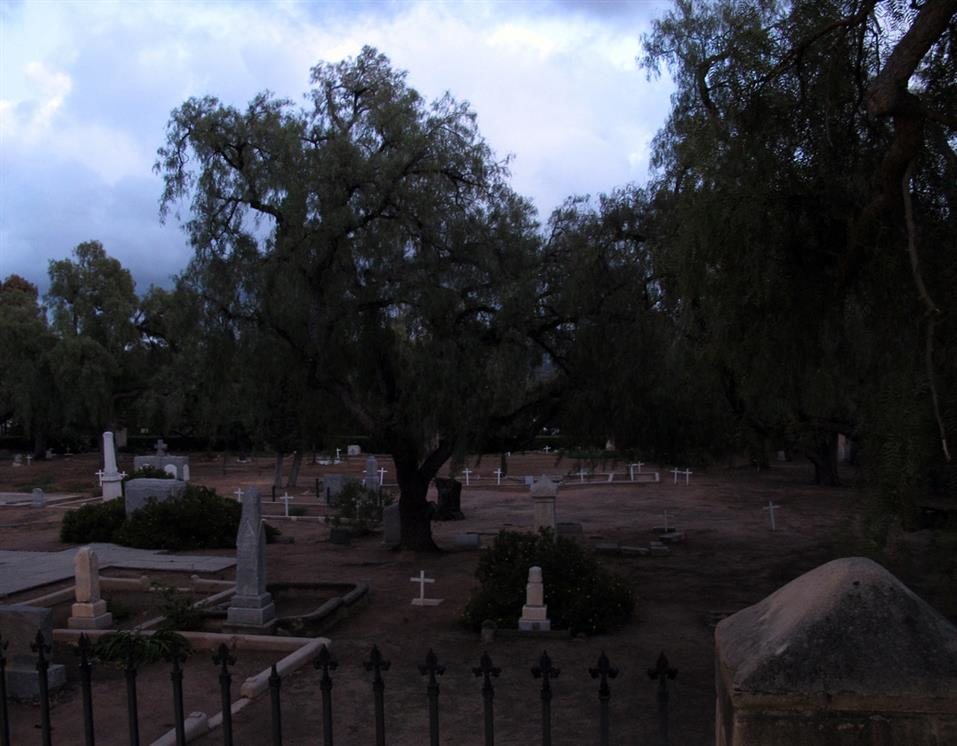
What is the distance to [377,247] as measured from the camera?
46.1 feet

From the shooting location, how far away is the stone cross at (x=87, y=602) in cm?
1055

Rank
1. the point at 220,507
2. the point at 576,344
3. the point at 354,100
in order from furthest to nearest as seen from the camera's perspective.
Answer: the point at 220,507
the point at 354,100
the point at 576,344

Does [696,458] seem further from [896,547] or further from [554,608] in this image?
[896,547]

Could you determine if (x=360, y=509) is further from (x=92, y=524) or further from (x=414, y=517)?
(x=92, y=524)

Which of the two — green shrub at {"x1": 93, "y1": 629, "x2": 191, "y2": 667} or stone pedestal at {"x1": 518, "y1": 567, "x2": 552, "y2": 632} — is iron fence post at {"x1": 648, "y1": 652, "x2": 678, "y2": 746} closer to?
stone pedestal at {"x1": 518, "y1": 567, "x2": 552, "y2": 632}

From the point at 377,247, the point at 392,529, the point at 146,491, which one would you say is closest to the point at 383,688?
the point at 377,247

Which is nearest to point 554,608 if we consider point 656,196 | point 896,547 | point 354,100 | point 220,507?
point 656,196

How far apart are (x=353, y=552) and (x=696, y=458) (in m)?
7.66

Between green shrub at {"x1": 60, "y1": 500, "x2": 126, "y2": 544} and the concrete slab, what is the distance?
1215 mm

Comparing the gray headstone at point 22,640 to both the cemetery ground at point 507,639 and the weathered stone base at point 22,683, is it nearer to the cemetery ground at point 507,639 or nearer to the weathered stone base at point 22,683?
the weathered stone base at point 22,683

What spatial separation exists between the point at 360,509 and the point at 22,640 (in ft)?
40.3

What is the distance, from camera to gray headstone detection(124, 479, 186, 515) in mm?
19656

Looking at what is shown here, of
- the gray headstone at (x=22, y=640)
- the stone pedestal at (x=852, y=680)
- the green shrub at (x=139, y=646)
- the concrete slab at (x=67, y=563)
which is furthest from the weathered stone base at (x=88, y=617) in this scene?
the stone pedestal at (x=852, y=680)

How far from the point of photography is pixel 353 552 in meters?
17.6
